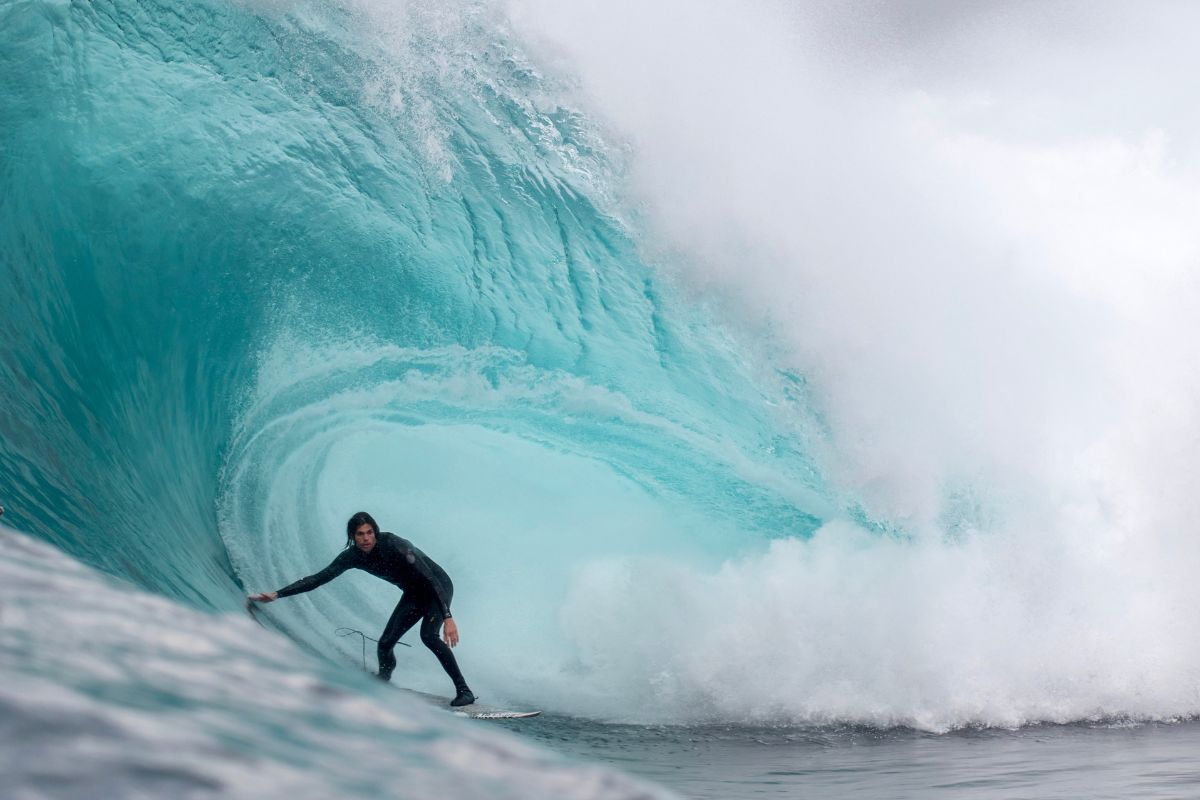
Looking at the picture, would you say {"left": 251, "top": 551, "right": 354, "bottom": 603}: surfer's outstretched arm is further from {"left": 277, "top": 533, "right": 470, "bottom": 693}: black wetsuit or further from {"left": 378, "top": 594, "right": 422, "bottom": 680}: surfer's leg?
{"left": 378, "top": 594, "right": 422, "bottom": 680}: surfer's leg

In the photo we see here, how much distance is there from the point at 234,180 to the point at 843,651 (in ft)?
19.8

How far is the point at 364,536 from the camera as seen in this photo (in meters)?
5.01

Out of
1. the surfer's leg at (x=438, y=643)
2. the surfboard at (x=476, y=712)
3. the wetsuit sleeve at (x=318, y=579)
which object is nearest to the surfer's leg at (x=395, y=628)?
the surfer's leg at (x=438, y=643)

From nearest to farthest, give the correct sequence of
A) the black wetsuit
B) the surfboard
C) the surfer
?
the surfer < the black wetsuit < the surfboard

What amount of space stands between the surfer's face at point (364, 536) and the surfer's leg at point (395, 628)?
0.50 metres

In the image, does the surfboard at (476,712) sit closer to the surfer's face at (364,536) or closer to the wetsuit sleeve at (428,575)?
the wetsuit sleeve at (428,575)

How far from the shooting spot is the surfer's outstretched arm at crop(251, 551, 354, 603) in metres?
4.84

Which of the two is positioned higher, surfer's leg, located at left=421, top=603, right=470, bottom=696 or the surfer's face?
the surfer's face

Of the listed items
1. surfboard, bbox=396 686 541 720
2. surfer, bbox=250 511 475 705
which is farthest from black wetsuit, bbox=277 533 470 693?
surfboard, bbox=396 686 541 720

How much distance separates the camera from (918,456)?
8070mm

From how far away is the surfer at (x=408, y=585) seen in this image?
5129mm

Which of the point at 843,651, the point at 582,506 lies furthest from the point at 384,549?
the point at 582,506

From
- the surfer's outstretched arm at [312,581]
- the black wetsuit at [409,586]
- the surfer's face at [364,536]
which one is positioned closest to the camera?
the surfer's outstretched arm at [312,581]

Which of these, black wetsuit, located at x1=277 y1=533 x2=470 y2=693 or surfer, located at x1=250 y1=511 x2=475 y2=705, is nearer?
surfer, located at x1=250 y1=511 x2=475 y2=705
